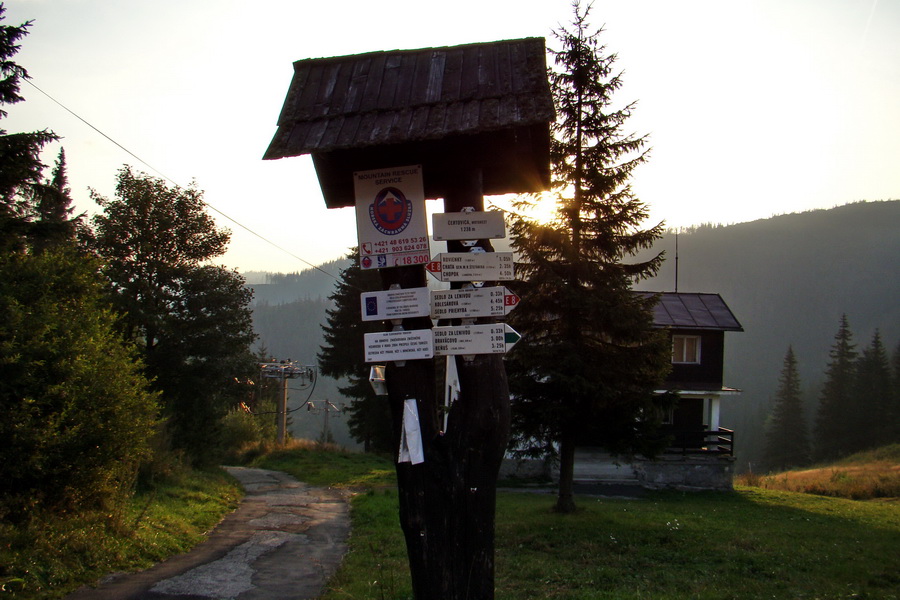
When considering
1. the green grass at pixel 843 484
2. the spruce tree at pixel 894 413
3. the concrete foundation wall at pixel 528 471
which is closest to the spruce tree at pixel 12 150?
the concrete foundation wall at pixel 528 471

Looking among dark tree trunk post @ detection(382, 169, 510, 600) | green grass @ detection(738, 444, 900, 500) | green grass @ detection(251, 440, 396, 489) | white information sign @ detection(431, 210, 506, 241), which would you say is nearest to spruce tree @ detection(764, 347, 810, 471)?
green grass @ detection(738, 444, 900, 500)

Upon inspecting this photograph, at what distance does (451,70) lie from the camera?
18.0 ft

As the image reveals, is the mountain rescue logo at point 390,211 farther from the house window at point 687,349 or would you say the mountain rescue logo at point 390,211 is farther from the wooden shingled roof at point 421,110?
the house window at point 687,349

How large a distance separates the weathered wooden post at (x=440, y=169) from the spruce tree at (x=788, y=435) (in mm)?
75299

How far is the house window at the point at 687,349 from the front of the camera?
32875 millimetres

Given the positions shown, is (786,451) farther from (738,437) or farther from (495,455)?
(495,455)

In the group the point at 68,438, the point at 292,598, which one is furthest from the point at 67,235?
the point at 292,598

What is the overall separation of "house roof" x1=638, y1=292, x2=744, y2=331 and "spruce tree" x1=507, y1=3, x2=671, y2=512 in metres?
15.3

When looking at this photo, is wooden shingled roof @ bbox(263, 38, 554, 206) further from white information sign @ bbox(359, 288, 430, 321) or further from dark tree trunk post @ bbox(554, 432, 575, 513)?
dark tree trunk post @ bbox(554, 432, 575, 513)

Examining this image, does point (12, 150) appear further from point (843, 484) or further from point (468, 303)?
point (843, 484)

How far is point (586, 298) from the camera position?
1648 cm

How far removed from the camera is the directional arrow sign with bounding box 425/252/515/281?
5.20 meters

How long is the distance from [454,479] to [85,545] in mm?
A: 7917

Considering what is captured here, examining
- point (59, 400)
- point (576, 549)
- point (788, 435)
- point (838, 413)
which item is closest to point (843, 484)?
point (576, 549)
